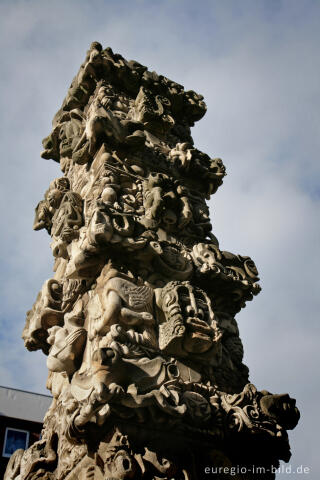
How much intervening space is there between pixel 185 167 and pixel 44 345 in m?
2.86

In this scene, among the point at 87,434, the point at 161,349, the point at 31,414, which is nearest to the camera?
the point at 87,434

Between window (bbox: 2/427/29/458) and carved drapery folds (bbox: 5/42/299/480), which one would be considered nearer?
carved drapery folds (bbox: 5/42/299/480)

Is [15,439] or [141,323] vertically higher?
[141,323]

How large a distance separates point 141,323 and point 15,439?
11341 millimetres

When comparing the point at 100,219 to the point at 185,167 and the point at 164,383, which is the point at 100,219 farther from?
the point at 185,167

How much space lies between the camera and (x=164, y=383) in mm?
4293

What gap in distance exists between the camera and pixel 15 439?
14.3 metres

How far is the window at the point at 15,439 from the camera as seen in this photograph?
13846 mm

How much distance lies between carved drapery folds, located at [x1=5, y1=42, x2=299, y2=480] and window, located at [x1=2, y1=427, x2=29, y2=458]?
340 inches

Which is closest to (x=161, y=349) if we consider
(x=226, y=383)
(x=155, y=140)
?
(x=226, y=383)

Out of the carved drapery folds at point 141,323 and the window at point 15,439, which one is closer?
the carved drapery folds at point 141,323

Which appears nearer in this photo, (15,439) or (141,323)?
(141,323)

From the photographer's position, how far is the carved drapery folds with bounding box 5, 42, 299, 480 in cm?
402

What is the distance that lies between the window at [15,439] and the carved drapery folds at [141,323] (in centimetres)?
863
